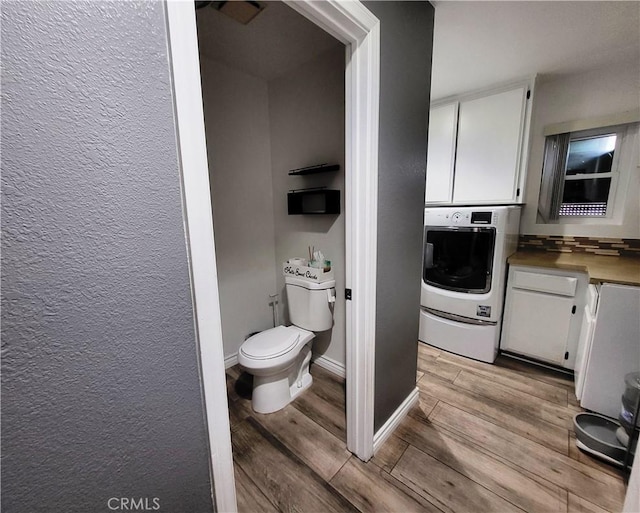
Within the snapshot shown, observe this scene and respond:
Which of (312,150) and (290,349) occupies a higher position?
(312,150)

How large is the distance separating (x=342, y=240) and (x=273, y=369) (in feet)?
3.13

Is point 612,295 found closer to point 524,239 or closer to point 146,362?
point 524,239

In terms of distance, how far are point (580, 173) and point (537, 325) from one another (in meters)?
1.37

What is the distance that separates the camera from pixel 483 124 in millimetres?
2279

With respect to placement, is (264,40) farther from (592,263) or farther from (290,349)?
(592,263)

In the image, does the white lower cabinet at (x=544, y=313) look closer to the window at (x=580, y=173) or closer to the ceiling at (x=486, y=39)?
the window at (x=580, y=173)

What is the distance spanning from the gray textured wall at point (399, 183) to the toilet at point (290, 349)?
1.85 ft

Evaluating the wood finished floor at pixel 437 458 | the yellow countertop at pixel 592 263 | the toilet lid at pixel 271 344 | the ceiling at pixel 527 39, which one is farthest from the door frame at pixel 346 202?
the yellow countertop at pixel 592 263

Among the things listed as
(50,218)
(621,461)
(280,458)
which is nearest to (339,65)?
(50,218)

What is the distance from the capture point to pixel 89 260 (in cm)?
47

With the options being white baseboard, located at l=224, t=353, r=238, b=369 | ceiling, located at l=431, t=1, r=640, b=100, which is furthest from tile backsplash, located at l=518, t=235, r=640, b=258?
white baseboard, located at l=224, t=353, r=238, b=369

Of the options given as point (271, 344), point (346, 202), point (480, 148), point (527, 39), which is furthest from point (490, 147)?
point (271, 344)

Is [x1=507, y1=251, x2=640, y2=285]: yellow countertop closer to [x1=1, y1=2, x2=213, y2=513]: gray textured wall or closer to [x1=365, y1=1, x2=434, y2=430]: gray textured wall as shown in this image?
[x1=365, y1=1, x2=434, y2=430]: gray textured wall

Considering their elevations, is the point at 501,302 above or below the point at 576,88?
below
